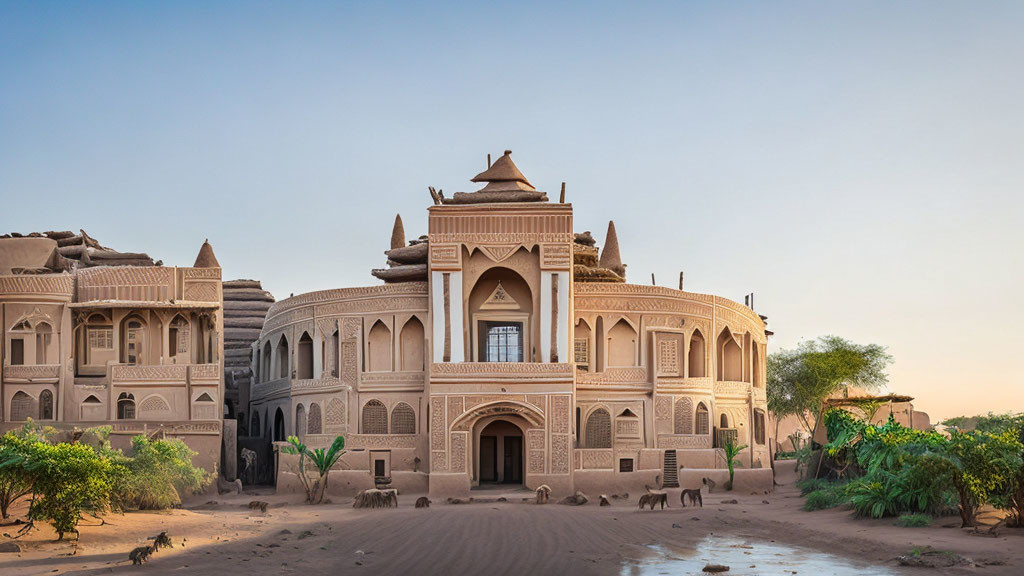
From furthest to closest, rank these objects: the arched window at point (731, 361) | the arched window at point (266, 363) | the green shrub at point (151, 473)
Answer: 1. the arched window at point (266, 363)
2. the arched window at point (731, 361)
3. the green shrub at point (151, 473)

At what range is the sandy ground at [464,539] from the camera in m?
19.3

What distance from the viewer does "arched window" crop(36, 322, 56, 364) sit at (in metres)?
37.0

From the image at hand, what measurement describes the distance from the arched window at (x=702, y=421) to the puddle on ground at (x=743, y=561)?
16.8 m

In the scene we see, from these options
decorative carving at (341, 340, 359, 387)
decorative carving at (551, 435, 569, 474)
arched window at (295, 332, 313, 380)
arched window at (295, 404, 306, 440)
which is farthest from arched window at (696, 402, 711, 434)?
arched window at (295, 332, 313, 380)

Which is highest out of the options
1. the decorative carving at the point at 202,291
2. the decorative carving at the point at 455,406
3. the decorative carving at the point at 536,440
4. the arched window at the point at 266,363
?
the decorative carving at the point at 202,291

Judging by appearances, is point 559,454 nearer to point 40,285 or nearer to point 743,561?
point 743,561

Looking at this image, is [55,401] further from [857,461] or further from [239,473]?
[857,461]

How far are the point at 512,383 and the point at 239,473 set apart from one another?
12688mm

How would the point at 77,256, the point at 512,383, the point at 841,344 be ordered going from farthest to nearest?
1. the point at 841,344
2. the point at 77,256
3. the point at 512,383

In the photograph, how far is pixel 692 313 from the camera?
133 feet

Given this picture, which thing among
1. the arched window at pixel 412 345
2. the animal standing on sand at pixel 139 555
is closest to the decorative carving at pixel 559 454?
the arched window at pixel 412 345

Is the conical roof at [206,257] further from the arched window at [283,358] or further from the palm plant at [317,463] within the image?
the palm plant at [317,463]

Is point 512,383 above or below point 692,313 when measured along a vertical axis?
below

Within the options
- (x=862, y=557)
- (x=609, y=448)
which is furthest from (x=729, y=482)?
(x=862, y=557)
